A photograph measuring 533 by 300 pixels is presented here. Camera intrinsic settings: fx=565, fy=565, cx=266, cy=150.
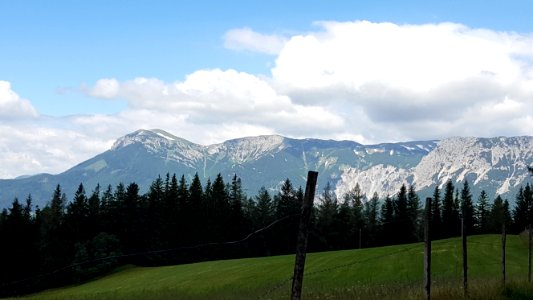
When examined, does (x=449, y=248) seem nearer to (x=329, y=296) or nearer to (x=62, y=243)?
(x=329, y=296)

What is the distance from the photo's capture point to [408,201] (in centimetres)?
13450

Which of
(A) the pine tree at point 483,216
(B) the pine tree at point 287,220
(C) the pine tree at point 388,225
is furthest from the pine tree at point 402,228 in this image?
(A) the pine tree at point 483,216

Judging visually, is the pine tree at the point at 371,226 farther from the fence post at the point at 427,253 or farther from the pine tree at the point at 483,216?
the fence post at the point at 427,253

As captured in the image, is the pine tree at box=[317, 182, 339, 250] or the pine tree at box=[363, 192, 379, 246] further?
the pine tree at box=[363, 192, 379, 246]

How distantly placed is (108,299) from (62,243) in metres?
83.7

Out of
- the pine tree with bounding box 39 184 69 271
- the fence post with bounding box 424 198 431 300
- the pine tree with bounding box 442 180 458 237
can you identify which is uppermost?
the pine tree with bounding box 442 180 458 237

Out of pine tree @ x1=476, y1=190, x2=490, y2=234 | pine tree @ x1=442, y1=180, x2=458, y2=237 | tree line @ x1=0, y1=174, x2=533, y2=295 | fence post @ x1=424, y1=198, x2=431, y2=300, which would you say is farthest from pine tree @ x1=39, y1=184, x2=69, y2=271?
fence post @ x1=424, y1=198, x2=431, y2=300

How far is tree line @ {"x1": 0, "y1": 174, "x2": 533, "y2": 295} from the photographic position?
3930 inches

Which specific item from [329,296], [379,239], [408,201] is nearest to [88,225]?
[379,239]

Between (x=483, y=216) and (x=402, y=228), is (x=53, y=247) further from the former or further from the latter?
(x=483, y=216)

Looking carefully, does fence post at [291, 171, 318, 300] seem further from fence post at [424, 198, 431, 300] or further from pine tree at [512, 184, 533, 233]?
pine tree at [512, 184, 533, 233]

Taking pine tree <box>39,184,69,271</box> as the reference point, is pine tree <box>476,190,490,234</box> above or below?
above

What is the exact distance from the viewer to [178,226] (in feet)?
376

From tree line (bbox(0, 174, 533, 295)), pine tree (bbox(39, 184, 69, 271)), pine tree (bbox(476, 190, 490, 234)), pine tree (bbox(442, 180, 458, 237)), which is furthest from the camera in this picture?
→ pine tree (bbox(476, 190, 490, 234))
